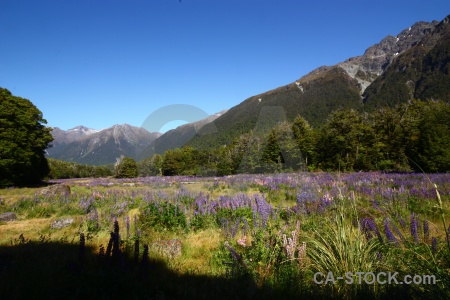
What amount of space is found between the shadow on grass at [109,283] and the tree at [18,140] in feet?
77.1

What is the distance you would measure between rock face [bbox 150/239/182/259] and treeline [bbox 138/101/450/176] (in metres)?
19.7

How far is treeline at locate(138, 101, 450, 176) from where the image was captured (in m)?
20.8

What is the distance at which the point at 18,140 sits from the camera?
22594 millimetres

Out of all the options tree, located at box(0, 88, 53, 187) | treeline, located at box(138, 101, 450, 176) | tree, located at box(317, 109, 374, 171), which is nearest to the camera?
treeline, located at box(138, 101, 450, 176)

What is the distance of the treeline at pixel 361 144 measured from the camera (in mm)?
20781

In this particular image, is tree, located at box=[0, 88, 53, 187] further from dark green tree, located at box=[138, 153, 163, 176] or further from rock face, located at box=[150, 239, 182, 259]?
dark green tree, located at box=[138, 153, 163, 176]

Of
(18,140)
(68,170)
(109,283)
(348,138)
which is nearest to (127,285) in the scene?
(109,283)

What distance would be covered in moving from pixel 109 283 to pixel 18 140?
1078 inches

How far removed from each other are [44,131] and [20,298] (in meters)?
34.0

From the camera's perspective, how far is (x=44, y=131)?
1159 inches

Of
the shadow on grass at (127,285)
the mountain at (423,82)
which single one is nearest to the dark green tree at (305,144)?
the shadow on grass at (127,285)

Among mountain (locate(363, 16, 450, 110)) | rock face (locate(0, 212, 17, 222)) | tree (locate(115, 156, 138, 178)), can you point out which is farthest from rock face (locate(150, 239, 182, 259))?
mountain (locate(363, 16, 450, 110))

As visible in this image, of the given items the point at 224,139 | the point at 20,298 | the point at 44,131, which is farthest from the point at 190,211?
the point at 224,139

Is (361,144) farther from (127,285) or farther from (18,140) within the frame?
(18,140)
